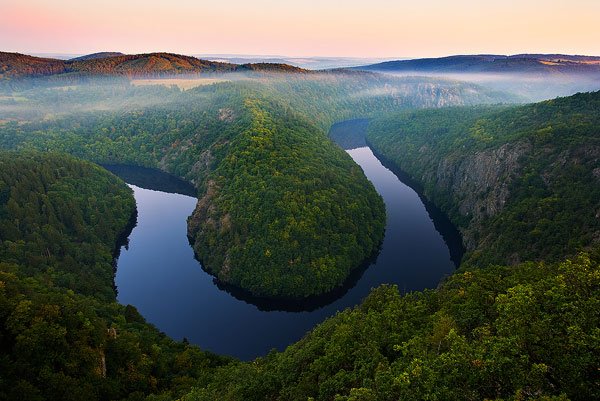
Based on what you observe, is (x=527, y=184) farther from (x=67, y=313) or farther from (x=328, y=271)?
(x=67, y=313)

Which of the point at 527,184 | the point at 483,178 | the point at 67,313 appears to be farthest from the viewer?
the point at 483,178

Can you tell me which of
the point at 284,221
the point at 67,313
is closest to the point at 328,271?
the point at 284,221

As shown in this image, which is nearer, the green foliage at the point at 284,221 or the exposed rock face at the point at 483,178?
the green foliage at the point at 284,221

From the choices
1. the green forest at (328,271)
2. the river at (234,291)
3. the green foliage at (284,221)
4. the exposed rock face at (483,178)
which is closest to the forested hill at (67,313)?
the green forest at (328,271)

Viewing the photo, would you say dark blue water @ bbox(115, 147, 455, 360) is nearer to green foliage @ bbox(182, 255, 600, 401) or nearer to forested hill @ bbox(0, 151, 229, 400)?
forested hill @ bbox(0, 151, 229, 400)

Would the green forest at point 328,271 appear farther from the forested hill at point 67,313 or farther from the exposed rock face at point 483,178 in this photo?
A: the exposed rock face at point 483,178

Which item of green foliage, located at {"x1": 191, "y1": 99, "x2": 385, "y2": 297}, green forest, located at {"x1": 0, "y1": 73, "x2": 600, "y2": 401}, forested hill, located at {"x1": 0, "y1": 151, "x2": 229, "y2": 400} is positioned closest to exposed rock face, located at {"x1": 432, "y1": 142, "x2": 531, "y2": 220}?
green forest, located at {"x1": 0, "y1": 73, "x2": 600, "y2": 401}
